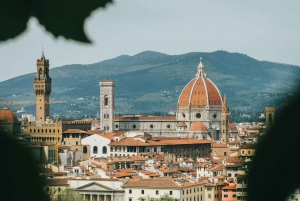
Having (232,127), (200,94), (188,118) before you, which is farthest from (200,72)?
(232,127)

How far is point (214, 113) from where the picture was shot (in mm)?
70938

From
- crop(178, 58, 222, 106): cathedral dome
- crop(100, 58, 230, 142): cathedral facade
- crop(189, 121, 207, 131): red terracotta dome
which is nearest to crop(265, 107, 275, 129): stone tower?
crop(100, 58, 230, 142): cathedral facade

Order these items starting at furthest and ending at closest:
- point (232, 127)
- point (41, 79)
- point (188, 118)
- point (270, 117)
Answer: point (232, 127) → point (188, 118) → point (41, 79) → point (270, 117)

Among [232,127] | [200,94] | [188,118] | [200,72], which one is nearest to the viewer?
[188,118]

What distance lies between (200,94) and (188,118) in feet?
8.48

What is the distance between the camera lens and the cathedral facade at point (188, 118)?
67.2 metres

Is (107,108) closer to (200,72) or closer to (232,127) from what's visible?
(232,127)

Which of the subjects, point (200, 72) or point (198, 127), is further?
point (200, 72)

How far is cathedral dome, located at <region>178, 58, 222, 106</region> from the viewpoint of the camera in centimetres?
7119

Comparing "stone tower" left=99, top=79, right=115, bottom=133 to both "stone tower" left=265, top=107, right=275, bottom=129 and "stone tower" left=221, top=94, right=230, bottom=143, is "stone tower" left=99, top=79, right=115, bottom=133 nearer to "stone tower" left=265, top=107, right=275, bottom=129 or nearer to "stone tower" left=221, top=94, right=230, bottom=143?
"stone tower" left=221, top=94, right=230, bottom=143

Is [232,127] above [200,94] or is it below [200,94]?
below

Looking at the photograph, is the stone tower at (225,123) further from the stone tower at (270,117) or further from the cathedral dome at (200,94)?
the stone tower at (270,117)

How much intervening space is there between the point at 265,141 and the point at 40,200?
0.25m

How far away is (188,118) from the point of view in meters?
70.9
